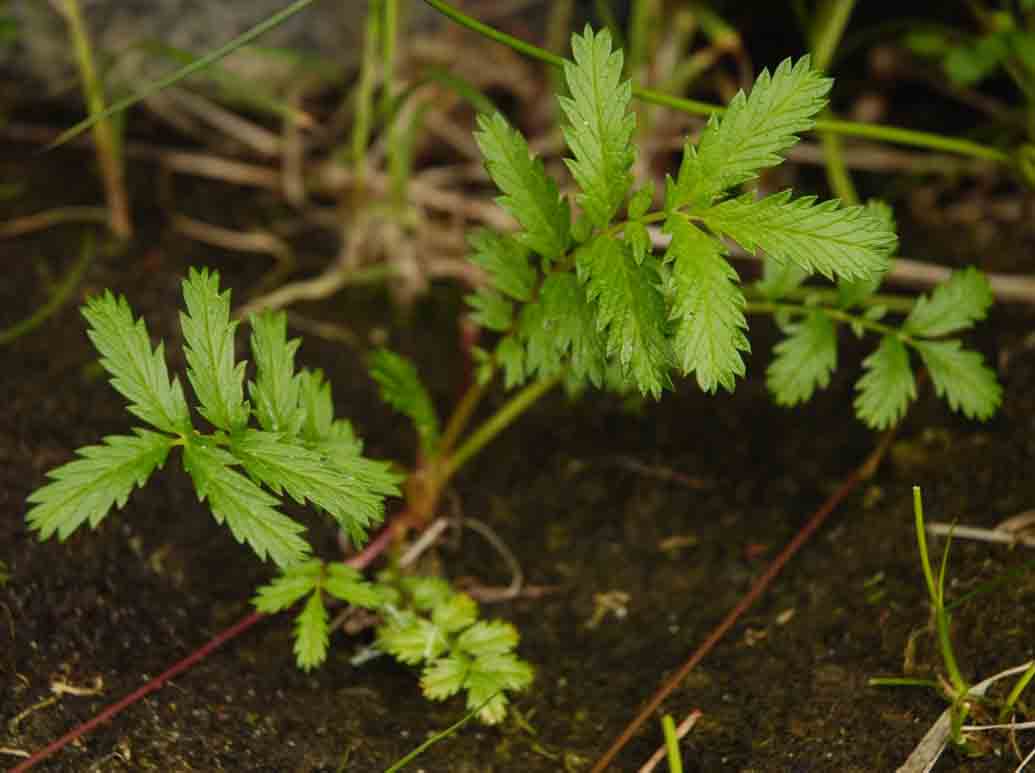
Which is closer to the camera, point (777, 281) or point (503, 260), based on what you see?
point (503, 260)

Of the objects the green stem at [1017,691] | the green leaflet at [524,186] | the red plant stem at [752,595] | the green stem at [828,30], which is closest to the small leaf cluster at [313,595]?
the red plant stem at [752,595]

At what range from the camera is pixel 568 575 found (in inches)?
67.8

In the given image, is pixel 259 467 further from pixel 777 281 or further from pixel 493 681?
pixel 777 281

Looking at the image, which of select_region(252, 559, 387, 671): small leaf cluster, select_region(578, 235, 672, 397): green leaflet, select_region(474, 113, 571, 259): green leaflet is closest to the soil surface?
select_region(252, 559, 387, 671): small leaf cluster

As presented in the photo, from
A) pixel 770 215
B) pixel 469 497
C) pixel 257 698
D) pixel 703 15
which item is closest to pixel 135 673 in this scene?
pixel 257 698

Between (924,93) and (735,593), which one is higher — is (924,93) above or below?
above

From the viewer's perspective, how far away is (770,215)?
1.25m

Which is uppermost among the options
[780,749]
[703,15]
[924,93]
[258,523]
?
[703,15]

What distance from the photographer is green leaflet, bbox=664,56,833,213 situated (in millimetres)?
1224

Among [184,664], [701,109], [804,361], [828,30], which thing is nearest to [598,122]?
[701,109]

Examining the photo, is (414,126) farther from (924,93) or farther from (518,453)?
(924,93)

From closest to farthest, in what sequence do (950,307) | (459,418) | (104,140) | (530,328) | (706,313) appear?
(706,313) < (530,328) < (950,307) < (459,418) < (104,140)

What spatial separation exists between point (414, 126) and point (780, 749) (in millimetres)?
1186

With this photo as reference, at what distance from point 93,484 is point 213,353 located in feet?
0.59
